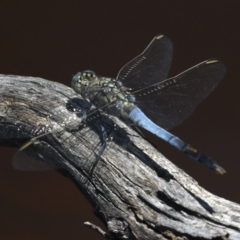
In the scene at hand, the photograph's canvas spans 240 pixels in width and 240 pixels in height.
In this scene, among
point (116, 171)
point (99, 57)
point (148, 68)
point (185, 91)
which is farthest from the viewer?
point (99, 57)

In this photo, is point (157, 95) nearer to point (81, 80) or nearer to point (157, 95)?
point (157, 95)

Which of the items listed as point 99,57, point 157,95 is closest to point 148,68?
point 157,95

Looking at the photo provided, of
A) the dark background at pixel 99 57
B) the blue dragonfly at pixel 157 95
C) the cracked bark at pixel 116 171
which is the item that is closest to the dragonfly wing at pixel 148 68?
the blue dragonfly at pixel 157 95

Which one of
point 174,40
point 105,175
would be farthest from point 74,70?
point 105,175

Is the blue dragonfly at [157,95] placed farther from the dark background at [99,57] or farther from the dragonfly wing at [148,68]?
the dark background at [99,57]

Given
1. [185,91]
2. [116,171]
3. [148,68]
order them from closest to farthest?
1. [116,171]
2. [185,91]
3. [148,68]

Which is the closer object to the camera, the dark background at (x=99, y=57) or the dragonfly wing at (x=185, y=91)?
the dragonfly wing at (x=185, y=91)

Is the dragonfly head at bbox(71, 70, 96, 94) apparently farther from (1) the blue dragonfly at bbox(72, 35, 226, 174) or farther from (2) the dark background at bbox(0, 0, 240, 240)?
(2) the dark background at bbox(0, 0, 240, 240)

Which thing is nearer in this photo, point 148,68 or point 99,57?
point 148,68
